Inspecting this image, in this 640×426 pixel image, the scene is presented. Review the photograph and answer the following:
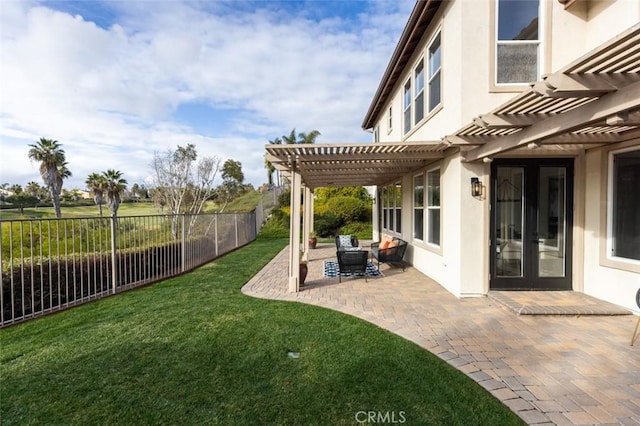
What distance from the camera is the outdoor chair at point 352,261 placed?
7.62m

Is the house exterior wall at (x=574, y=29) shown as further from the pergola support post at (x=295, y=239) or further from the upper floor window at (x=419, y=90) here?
the pergola support post at (x=295, y=239)

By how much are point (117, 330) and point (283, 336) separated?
2.56m

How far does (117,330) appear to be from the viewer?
15.0 feet

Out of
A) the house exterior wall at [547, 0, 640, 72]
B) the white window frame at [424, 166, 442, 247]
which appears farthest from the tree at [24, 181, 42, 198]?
the house exterior wall at [547, 0, 640, 72]

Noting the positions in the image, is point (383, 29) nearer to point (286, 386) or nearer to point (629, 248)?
point (629, 248)

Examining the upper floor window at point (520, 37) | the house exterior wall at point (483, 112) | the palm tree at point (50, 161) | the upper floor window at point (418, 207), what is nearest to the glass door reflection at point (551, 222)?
the house exterior wall at point (483, 112)

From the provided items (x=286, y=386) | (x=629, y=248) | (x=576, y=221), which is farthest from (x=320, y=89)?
(x=286, y=386)

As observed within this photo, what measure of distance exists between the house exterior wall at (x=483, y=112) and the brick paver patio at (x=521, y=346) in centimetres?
74

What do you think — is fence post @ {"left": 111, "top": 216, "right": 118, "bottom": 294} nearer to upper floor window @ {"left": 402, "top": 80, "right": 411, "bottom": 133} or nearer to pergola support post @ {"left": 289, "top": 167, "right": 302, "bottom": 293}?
pergola support post @ {"left": 289, "top": 167, "right": 302, "bottom": 293}

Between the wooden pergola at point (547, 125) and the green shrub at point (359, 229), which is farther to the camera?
the green shrub at point (359, 229)

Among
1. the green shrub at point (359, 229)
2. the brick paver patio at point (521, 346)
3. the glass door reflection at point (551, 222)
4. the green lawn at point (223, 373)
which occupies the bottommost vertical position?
the brick paver patio at point (521, 346)

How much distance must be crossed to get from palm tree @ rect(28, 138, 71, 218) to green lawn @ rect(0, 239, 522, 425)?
24798mm

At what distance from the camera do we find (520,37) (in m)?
5.83

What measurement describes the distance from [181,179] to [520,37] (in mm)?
19533
